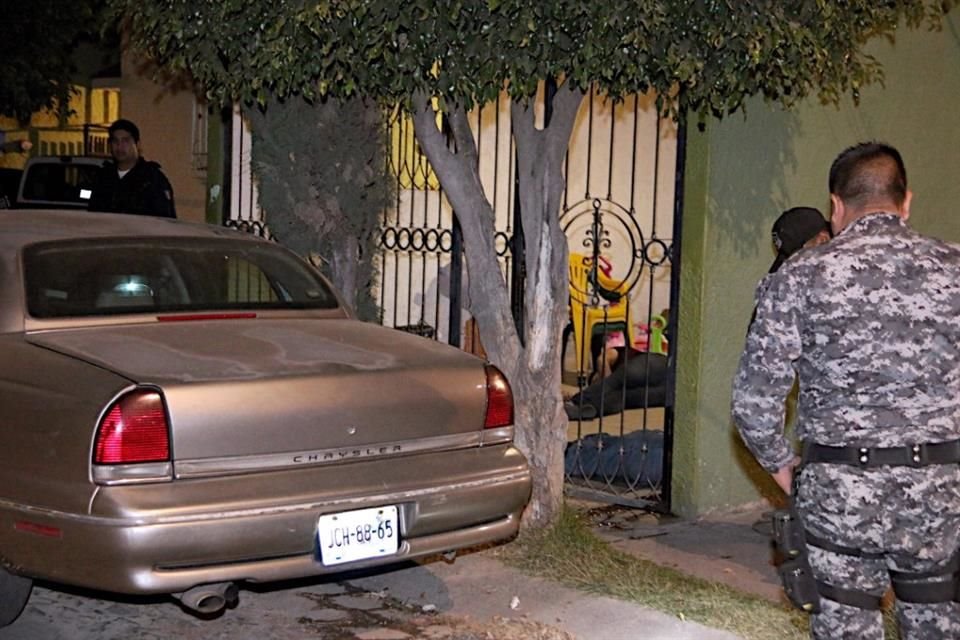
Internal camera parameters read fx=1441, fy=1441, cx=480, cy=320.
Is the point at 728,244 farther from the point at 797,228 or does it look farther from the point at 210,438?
the point at 210,438

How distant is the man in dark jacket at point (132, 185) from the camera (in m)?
8.77

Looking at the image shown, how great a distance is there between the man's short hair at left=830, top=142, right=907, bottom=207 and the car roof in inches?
120

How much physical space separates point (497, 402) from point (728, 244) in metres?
2.42

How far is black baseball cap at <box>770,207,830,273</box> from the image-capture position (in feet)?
21.9

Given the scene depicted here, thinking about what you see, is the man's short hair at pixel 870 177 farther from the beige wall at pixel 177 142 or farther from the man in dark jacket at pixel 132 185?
the beige wall at pixel 177 142

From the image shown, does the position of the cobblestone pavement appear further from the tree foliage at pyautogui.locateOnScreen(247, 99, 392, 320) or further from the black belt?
the tree foliage at pyautogui.locateOnScreen(247, 99, 392, 320)

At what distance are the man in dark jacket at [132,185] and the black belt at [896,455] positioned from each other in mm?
5843

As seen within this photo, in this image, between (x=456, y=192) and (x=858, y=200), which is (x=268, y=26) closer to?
(x=456, y=192)

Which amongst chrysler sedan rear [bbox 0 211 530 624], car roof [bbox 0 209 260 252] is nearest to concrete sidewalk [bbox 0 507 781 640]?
chrysler sedan rear [bbox 0 211 530 624]

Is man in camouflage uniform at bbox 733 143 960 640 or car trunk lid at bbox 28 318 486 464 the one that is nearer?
man in camouflage uniform at bbox 733 143 960 640

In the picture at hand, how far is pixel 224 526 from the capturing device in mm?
4574

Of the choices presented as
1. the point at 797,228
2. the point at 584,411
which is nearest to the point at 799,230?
the point at 797,228

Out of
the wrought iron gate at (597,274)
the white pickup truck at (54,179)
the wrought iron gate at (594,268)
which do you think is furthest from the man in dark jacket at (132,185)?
the white pickup truck at (54,179)

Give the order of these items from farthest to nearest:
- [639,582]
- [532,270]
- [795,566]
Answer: [532,270]
[639,582]
[795,566]
